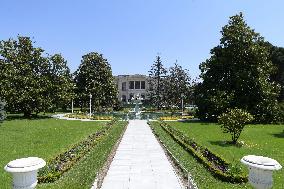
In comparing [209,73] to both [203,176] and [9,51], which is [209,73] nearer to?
[9,51]

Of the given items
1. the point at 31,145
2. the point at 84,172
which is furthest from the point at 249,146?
the point at 31,145

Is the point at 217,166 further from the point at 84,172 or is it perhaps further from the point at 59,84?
the point at 59,84

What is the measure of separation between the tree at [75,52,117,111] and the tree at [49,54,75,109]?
40.9ft

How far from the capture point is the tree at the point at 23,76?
1647 inches

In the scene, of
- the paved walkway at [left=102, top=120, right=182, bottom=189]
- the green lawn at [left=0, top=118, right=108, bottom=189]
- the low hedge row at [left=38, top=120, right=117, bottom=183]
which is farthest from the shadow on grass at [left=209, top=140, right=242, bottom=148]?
the green lawn at [left=0, top=118, right=108, bottom=189]

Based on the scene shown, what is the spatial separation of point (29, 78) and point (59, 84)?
14.6ft

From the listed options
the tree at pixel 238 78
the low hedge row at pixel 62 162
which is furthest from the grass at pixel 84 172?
the tree at pixel 238 78

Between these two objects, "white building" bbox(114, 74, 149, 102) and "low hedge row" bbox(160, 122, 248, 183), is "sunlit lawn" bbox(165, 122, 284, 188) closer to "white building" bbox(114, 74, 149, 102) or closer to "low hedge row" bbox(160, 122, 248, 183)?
"low hedge row" bbox(160, 122, 248, 183)

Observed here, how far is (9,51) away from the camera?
1734 inches

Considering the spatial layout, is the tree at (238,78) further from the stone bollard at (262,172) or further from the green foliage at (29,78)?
the stone bollard at (262,172)

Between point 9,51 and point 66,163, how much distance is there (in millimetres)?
33790

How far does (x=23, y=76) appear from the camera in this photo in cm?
4303

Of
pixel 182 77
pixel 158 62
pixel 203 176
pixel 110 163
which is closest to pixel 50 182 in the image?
pixel 110 163

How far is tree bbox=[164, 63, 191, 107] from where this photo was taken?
6625 centimetres
